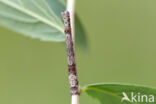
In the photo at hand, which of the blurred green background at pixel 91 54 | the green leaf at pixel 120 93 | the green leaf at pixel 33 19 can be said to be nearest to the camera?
the green leaf at pixel 120 93

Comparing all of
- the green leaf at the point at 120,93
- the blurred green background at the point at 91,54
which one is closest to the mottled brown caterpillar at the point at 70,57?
the green leaf at the point at 120,93

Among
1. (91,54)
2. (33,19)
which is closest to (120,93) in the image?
(33,19)

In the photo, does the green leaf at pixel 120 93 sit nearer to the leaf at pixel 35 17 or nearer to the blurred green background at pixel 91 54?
the leaf at pixel 35 17

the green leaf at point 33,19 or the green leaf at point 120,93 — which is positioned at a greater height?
the green leaf at point 33,19

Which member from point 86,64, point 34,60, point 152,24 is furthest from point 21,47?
point 152,24

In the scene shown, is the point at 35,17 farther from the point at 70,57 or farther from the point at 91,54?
the point at 91,54

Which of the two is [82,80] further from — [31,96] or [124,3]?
[124,3]

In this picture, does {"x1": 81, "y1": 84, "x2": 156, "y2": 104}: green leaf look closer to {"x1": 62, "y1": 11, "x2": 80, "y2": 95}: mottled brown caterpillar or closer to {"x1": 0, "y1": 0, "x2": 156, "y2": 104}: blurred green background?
{"x1": 62, "y1": 11, "x2": 80, "y2": 95}: mottled brown caterpillar
